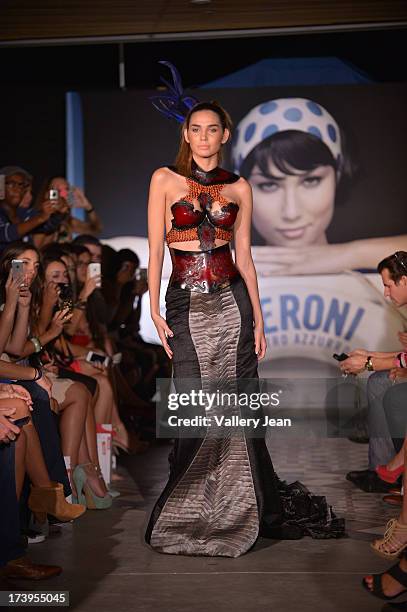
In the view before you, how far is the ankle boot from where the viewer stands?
3.99m

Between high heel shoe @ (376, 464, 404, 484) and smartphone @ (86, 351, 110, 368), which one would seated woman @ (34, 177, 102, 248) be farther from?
high heel shoe @ (376, 464, 404, 484)

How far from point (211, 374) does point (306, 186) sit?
3909 mm

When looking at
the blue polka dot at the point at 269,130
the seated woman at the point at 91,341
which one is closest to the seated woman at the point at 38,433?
the seated woman at the point at 91,341

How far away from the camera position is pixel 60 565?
3.69 meters

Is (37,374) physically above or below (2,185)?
below

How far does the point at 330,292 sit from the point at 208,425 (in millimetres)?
3821

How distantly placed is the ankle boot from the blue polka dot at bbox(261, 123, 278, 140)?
170 inches

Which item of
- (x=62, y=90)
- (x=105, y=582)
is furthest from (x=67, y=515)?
(x=62, y=90)

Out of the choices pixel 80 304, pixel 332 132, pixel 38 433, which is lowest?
pixel 38 433

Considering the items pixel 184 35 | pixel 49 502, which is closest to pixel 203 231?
pixel 49 502

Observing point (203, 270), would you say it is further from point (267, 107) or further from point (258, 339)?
point (267, 107)

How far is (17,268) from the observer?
3.99 metres

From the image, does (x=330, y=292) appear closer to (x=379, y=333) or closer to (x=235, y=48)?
(x=379, y=333)

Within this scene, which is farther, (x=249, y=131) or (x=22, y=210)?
(x=249, y=131)
